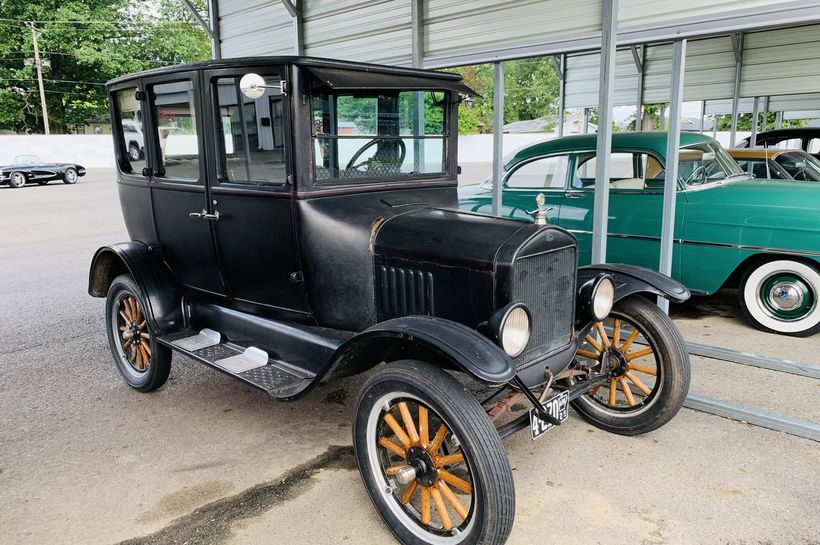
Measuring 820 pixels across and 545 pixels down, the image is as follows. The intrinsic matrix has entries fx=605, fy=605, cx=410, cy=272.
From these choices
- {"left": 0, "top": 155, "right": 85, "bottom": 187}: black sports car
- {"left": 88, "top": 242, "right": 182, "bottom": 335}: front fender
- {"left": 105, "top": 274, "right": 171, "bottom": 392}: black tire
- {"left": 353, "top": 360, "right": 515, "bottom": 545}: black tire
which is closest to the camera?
{"left": 353, "top": 360, "right": 515, "bottom": 545}: black tire

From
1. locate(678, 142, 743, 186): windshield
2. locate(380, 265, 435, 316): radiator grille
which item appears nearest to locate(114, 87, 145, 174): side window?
locate(380, 265, 435, 316): radiator grille

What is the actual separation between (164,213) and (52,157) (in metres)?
28.4

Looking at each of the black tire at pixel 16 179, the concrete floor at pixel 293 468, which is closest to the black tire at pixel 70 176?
the black tire at pixel 16 179

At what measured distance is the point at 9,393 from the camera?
4004 millimetres

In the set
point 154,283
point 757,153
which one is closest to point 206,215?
point 154,283

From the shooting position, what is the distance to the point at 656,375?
10.7 ft

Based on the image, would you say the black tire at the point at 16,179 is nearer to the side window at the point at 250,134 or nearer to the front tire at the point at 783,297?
the side window at the point at 250,134

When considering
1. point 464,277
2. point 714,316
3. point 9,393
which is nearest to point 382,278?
point 464,277

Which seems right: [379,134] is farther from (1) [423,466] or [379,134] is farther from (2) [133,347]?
(2) [133,347]

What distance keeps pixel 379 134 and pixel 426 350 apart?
51.0 inches

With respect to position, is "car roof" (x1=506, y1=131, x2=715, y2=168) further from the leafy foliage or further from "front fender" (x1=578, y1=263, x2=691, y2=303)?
the leafy foliage

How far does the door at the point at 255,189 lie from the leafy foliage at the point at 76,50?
107 feet

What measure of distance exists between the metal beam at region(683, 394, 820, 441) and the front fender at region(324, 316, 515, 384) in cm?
184

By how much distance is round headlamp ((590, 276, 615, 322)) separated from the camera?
3.01 metres
